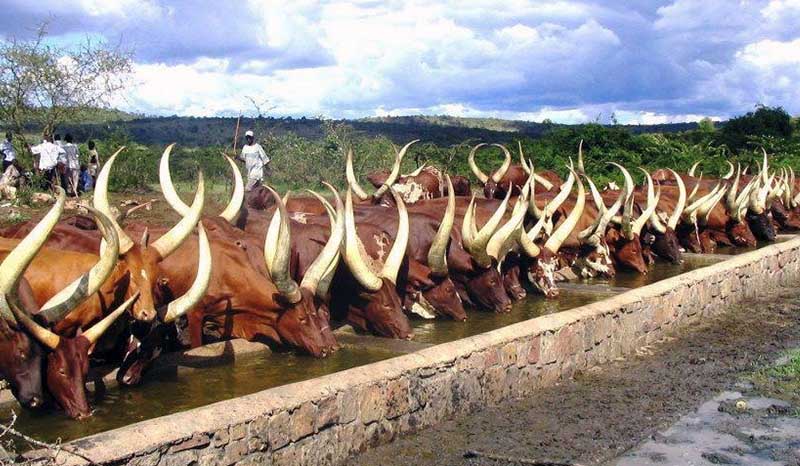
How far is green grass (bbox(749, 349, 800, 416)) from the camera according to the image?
689 centimetres

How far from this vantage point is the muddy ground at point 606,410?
542 centimetres

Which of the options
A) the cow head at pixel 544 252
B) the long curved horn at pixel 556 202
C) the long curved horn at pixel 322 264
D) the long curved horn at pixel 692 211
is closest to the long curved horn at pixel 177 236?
the long curved horn at pixel 322 264

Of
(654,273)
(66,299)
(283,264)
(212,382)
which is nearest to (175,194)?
(283,264)

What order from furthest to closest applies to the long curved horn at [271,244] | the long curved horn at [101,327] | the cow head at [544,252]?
the cow head at [544,252] < the long curved horn at [271,244] < the long curved horn at [101,327]

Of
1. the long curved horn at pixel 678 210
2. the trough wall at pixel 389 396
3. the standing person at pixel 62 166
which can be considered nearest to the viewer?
the trough wall at pixel 389 396

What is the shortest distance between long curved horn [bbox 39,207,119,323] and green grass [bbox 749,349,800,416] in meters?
4.27

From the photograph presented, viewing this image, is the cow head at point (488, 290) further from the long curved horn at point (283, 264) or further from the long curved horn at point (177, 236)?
the long curved horn at point (177, 236)

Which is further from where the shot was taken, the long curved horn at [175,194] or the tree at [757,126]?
the tree at [757,126]

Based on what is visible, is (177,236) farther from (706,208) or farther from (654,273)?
(706,208)

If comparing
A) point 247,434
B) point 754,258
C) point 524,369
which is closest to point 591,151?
point 754,258

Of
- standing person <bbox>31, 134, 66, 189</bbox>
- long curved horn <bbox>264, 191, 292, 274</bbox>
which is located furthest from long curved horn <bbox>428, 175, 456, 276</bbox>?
standing person <bbox>31, 134, 66, 189</bbox>

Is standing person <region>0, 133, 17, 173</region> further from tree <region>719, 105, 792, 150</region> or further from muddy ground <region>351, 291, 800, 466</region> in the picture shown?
tree <region>719, 105, 792, 150</region>

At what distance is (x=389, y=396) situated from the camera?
18.1 ft

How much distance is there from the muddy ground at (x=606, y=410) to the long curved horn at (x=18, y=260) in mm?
1888
